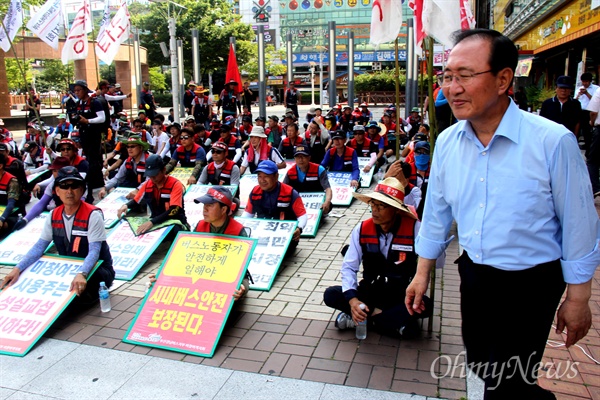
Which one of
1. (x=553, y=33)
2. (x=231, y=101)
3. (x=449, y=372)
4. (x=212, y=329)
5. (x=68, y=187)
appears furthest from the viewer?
(x=553, y=33)

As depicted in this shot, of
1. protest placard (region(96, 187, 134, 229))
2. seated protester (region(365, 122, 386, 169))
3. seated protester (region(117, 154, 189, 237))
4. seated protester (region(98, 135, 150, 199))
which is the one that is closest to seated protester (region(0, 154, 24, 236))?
protest placard (region(96, 187, 134, 229))

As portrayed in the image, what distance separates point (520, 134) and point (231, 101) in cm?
1454

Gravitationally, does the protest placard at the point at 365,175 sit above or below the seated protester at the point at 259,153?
below

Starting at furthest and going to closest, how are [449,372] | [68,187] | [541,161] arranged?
[68,187], [449,372], [541,161]

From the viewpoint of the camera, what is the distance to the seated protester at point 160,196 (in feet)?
20.6

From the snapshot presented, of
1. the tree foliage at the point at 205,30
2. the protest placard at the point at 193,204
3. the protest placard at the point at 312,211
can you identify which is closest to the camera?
the protest placard at the point at 312,211

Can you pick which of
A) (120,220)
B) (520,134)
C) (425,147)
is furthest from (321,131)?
(520,134)

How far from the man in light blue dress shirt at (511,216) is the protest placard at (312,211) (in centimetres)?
476

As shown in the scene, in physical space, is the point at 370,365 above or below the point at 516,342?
below

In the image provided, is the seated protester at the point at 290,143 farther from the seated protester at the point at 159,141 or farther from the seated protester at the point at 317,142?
the seated protester at the point at 159,141

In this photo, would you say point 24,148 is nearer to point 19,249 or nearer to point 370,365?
point 19,249

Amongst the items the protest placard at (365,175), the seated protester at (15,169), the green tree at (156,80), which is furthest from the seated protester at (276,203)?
the green tree at (156,80)

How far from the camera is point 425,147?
7004 millimetres

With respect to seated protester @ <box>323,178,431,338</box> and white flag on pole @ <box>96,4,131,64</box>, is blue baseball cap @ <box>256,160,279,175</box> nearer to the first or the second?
seated protester @ <box>323,178,431,338</box>
